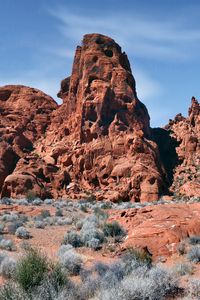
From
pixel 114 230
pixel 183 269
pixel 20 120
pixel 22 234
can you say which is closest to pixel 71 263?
pixel 183 269

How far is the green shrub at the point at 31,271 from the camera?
8.48 m

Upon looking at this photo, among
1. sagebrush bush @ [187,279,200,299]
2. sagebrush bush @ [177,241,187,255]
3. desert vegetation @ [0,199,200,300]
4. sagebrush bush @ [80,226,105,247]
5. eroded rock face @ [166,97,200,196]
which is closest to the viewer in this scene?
desert vegetation @ [0,199,200,300]

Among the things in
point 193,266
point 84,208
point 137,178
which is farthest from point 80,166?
point 193,266

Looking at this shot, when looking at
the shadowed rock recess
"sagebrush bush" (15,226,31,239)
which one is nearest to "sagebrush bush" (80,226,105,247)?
"sagebrush bush" (15,226,31,239)

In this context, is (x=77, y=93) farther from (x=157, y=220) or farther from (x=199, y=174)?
(x=157, y=220)

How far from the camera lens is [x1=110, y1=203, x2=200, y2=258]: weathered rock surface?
538 inches

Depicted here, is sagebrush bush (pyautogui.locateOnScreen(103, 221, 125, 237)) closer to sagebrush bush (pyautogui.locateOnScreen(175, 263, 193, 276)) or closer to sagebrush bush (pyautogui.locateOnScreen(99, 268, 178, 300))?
sagebrush bush (pyautogui.locateOnScreen(175, 263, 193, 276))

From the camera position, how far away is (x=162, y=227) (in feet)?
48.1

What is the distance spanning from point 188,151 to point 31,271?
159 ft

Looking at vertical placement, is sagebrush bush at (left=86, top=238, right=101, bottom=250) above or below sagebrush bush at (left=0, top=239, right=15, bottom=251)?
above

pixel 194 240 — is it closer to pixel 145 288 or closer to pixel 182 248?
pixel 182 248

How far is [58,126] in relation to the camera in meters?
57.5

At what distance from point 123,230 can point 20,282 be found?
8897 mm

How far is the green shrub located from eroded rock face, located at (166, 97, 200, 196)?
35104 millimetres
